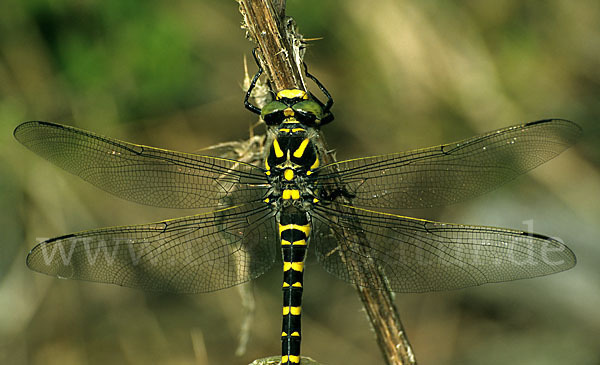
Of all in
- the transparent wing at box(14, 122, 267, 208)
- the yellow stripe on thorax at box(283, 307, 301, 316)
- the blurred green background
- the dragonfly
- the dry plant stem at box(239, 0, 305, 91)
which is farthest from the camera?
the blurred green background

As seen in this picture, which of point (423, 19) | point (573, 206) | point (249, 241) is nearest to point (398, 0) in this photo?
point (423, 19)

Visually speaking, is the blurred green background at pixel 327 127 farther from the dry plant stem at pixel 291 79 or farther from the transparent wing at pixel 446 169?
the dry plant stem at pixel 291 79

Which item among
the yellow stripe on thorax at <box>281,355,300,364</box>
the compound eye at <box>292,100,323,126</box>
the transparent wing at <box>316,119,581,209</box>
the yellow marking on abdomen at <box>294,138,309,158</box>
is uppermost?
the compound eye at <box>292,100,323,126</box>

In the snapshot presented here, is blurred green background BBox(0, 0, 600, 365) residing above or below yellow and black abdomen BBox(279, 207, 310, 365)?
above

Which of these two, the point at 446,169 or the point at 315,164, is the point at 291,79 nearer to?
the point at 315,164

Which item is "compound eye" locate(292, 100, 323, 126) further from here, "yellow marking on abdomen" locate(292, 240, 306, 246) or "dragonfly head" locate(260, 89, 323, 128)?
"yellow marking on abdomen" locate(292, 240, 306, 246)

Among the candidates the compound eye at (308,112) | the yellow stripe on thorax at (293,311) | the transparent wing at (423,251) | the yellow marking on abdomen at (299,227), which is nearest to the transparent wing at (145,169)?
the yellow marking on abdomen at (299,227)

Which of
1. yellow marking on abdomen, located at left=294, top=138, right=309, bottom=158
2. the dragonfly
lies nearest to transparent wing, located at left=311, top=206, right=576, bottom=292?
the dragonfly

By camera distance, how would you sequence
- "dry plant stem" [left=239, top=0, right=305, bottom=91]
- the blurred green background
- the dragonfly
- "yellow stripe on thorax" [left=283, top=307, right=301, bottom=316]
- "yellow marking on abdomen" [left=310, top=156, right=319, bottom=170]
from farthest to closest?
the blurred green background → "yellow stripe on thorax" [left=283, top=307, right=301, bottom=316] → "yellow marking on abdomen" [left=310, top=156, right=319, bottom=170] → the dragonfly → "dry plant stem" [left=239, top=0, right=305, bottom=91]
